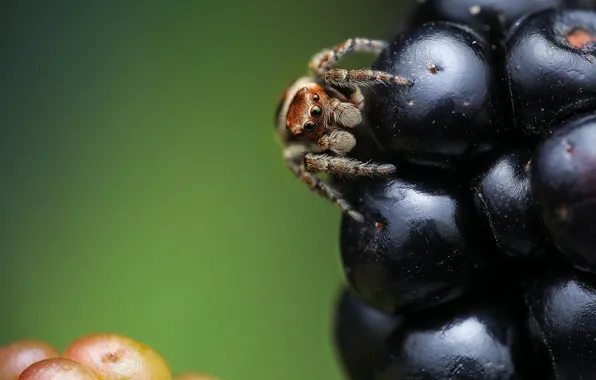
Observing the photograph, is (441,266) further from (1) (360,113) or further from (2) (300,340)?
(2) (300,340)

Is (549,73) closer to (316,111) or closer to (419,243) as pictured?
(419,243)

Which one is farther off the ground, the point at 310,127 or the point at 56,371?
the point at 310,127

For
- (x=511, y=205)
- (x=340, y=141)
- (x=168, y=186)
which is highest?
(x=340, y=141)

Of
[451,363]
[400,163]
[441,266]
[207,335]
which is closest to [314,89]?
[400,163]

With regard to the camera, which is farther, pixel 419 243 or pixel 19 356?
pixel 419 243

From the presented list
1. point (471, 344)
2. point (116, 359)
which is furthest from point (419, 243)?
point (116, 359)

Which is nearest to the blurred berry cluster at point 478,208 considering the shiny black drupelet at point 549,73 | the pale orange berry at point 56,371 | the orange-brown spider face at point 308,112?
the shiny black drupelet at point 549,73

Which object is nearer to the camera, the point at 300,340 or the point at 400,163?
the point at 400,163

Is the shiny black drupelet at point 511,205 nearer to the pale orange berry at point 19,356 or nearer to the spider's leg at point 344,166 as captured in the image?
the spider's leg at point 344,166
